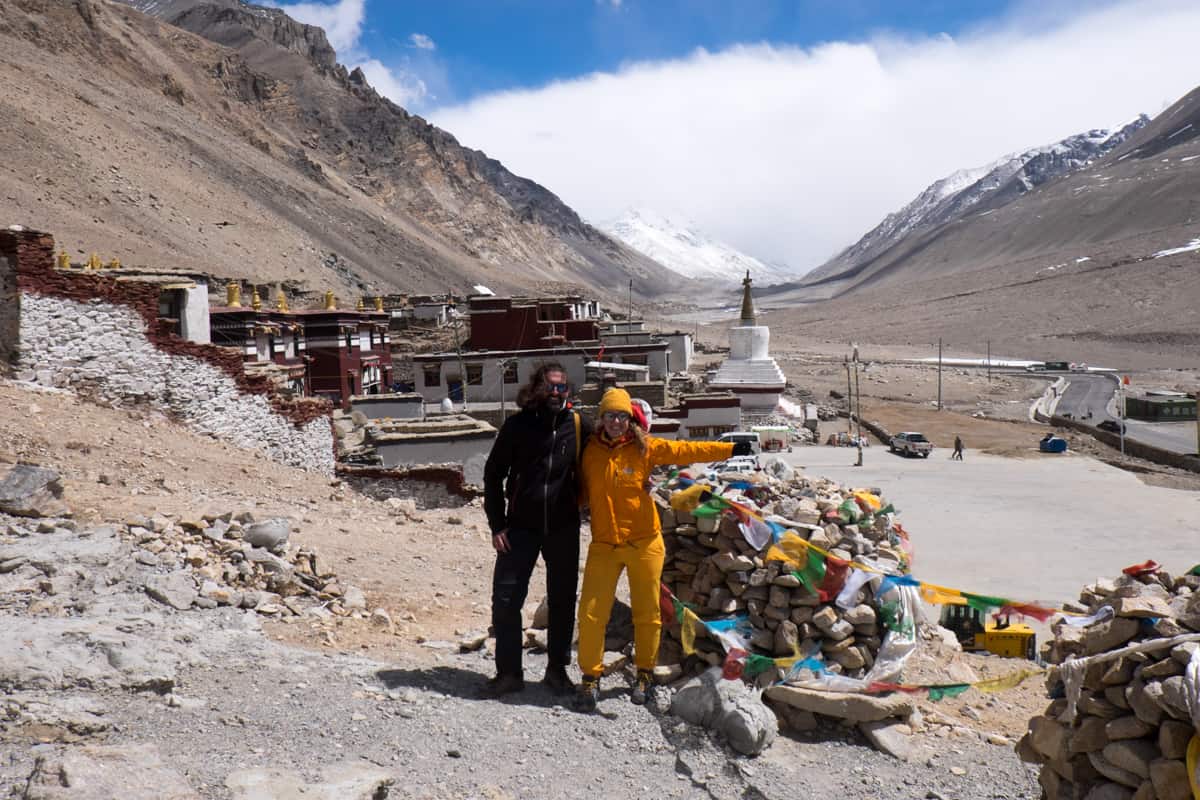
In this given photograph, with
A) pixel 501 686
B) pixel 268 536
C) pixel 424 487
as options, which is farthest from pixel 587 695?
pixel 424 487

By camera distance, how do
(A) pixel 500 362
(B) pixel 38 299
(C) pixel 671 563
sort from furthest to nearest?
(A) pixel 500 362 → (B) pixel 38 299 → (C) pixel 671 563

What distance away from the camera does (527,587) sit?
492 centimetres

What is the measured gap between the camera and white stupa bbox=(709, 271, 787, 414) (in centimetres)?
3056

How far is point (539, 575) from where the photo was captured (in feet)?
29.3

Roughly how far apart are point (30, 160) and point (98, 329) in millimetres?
50871

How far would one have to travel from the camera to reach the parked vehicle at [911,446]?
3095 centimetres

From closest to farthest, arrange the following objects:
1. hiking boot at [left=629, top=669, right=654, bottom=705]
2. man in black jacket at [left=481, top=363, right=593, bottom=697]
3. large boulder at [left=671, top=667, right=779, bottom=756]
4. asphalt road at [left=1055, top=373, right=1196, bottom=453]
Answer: large boulder at [left=671, top=667, right=779, bottom=756] < man in black jacket at [left=481, top=363, right=593, bottom=697] < hiking boot at [left=629, top=669, right=654, bottom=705] < asphalt road at [left=1055, top=373, right=1196, bottom=453]

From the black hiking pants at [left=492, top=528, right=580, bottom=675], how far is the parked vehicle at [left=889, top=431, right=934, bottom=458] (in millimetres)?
28220

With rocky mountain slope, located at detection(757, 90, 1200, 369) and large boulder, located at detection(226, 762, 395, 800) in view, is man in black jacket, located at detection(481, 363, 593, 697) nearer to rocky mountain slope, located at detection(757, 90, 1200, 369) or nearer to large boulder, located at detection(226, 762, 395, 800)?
large boulder, located at detection(226, 762, 395, 800)

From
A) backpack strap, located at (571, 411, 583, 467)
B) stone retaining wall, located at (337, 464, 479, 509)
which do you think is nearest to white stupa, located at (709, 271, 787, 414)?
stone retaining wall, located at (337, 464, 479, 509)

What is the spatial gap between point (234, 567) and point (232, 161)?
263ft

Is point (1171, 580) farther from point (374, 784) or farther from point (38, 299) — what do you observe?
point (38, 299)

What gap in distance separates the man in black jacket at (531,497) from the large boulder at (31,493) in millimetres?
4127

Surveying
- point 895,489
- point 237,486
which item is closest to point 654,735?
point 237,486
